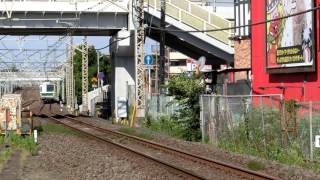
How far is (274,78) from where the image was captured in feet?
88.4

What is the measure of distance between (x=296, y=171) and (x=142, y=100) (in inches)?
907

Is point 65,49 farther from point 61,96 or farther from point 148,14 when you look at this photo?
point 148,14

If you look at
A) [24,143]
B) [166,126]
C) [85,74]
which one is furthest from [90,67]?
[24,143]

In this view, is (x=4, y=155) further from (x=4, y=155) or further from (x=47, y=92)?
(x=47, y=92)

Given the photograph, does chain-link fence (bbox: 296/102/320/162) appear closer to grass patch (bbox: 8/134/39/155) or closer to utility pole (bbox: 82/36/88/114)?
grass patch (bbox: 8/134/39/155)

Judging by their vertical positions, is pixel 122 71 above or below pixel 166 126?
above

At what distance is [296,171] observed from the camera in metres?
16.2

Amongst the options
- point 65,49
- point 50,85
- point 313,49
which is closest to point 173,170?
point 313,49

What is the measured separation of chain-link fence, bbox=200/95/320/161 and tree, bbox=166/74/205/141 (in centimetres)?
100

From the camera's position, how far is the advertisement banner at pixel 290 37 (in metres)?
23.4

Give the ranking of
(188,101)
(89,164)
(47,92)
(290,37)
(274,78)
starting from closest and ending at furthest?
(89,164) → (290,37) → (274,78) → (188,101) → (47,92)

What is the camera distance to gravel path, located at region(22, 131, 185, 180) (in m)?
15.9

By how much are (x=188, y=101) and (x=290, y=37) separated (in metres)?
5.77

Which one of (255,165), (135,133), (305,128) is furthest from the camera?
(135,133)
